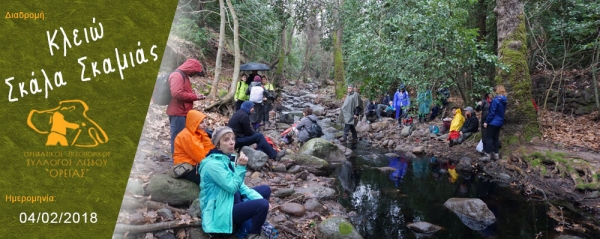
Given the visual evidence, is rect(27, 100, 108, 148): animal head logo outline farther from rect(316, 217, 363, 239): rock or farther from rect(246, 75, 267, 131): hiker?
rect(246, 75, 267, 131): hiker

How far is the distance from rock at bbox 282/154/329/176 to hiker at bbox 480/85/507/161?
3.83m

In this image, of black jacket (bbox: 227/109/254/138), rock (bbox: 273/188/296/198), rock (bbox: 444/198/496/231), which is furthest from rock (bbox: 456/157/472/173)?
black jacket (bbox: 227/109/254/138)

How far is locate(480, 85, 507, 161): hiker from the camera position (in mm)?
8047

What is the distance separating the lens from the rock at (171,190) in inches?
166

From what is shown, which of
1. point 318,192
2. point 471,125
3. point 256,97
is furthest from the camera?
point 471,125

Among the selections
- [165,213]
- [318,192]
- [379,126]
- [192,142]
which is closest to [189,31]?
[379,126]

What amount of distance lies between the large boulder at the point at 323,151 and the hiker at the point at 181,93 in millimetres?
3854

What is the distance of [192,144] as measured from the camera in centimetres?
420

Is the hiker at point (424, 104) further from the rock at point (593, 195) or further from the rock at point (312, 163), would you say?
the rock at point (593, 195)

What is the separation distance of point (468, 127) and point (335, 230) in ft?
22.8

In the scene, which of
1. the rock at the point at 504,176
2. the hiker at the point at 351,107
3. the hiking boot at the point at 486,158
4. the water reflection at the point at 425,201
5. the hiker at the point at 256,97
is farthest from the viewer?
the hiker at the point at 351,107

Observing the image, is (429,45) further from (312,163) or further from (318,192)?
(318,192)

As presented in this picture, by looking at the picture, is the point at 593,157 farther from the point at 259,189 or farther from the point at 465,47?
the point at 259,189

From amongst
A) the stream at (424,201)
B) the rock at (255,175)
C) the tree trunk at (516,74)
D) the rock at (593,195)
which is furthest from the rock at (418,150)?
the rock at (255,175)
